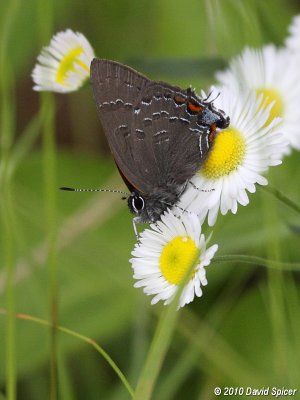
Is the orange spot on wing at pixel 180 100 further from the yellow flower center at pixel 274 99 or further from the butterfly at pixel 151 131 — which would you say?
the yellow flower center at pixel 274 99

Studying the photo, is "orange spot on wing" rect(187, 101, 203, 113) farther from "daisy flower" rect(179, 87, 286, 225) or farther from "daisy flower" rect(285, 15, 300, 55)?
"daisy flower" rect(285, 15, 300, 55)

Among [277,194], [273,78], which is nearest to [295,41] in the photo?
[273,78]

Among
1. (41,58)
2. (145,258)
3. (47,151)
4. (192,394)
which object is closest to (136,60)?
(41,58)

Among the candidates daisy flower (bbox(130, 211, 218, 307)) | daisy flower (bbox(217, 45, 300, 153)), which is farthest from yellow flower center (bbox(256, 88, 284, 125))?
daisy flower (bbox(130, 211, 218, 307))

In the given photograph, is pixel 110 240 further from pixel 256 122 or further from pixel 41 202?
pixel 256 122

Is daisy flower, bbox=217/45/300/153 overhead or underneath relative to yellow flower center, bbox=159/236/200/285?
overhead

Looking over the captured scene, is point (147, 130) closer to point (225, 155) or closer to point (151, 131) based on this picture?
point (151, 131)
